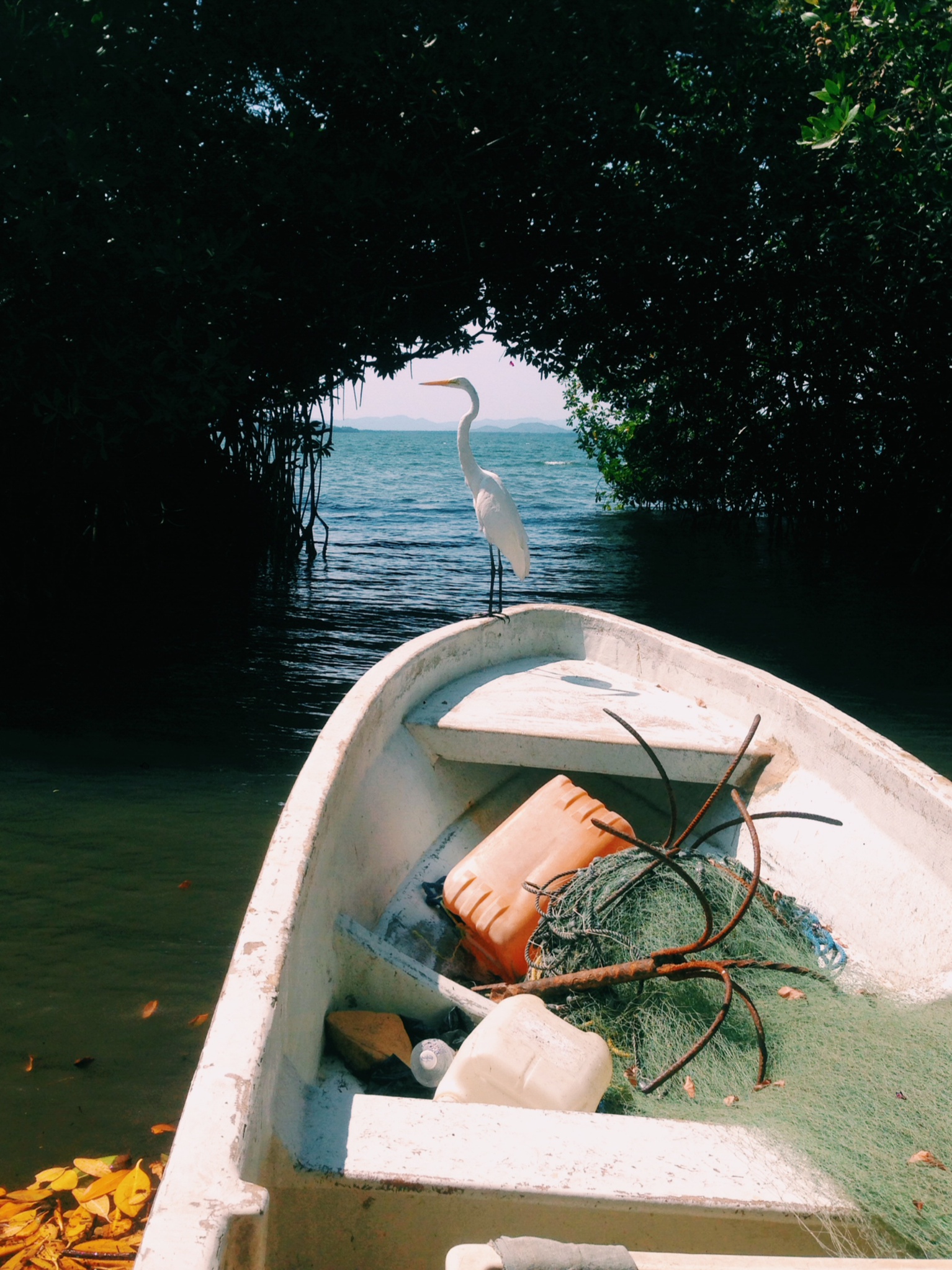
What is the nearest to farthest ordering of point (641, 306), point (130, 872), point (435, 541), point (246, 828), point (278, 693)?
point (130, 872) < point (246, 828) < point (278, 693) < point (641, 306) < point (435, 541)

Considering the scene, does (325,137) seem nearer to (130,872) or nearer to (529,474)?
(130,872)

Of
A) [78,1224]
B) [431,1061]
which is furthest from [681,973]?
[78,1224]

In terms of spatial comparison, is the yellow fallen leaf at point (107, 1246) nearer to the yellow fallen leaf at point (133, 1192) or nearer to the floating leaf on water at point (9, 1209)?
the yellow fallen leaf at point (133, 1192)

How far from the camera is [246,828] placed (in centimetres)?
508

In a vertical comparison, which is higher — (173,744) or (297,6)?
(297,6)

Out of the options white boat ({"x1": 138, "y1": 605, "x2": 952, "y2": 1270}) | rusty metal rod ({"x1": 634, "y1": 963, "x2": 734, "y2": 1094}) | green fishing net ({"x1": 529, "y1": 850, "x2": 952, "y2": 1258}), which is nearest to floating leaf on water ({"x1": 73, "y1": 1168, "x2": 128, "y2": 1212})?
white boat ({"x1": 138, "y1": 605, "x2": 952, "y2": 1270})

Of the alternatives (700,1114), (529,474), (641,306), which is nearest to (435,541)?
(641,306)

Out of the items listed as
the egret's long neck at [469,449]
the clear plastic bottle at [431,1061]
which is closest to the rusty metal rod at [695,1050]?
the clear plastic bottle at [431,1061]

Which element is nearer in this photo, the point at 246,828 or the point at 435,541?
the point at 246,828

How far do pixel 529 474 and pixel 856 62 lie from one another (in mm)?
37518

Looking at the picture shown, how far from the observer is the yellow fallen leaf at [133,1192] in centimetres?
262

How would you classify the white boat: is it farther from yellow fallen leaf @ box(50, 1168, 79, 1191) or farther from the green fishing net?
yellow fallen leaf @ box(50, 1168, 79, 1191)

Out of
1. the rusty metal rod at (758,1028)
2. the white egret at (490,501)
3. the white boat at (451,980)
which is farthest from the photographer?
the white egret at (490,501)

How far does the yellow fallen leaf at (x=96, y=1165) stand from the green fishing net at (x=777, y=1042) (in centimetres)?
145
